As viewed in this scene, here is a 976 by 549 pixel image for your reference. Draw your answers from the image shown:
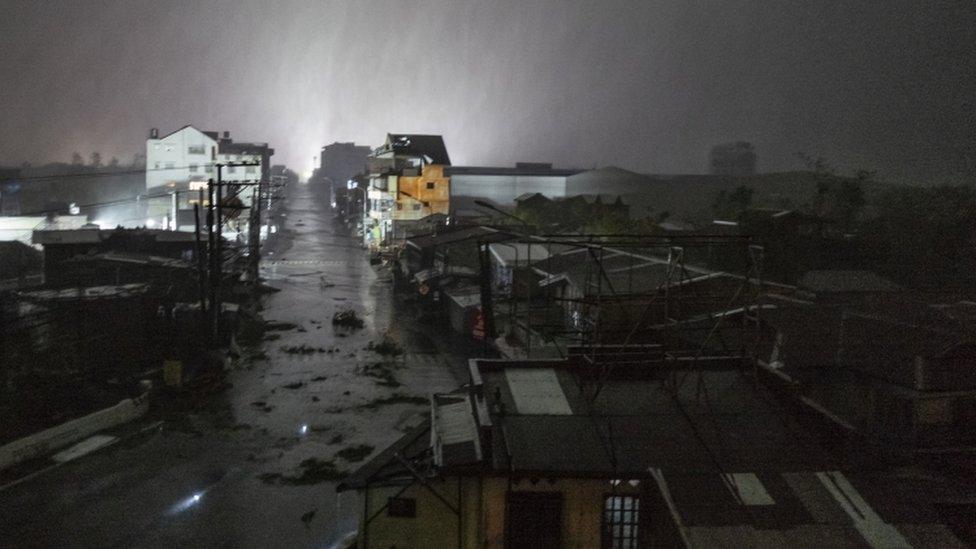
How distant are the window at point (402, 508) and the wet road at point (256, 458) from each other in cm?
73

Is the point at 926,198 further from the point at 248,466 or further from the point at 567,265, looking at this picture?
the point at 248,466

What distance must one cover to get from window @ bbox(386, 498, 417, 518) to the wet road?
0.73 metres

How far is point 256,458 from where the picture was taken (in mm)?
9500

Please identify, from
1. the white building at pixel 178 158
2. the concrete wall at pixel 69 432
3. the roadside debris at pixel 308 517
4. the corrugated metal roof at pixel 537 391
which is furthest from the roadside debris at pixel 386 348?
the white building at pixel 178 158

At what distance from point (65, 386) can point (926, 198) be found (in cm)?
1896

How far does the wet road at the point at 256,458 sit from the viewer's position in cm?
745

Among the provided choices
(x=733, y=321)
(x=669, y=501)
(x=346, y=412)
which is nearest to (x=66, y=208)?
(x=346, y=412)

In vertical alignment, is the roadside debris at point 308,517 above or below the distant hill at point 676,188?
below

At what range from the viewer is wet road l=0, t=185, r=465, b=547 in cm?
745

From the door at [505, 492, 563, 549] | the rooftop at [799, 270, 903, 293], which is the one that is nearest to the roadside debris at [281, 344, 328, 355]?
the rooftop at [799, 270, 903, 293]

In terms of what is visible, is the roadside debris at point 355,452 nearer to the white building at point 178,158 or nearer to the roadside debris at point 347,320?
the roadside debris at point 347,320

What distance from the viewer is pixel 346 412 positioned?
11344 mm

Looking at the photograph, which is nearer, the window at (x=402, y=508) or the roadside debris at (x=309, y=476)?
the window at (x=402, y=508)

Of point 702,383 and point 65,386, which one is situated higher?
point 702,383
